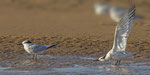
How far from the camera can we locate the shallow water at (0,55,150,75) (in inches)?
440

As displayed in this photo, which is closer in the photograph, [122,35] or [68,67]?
[122,35]

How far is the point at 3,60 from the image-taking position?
12.6 metres

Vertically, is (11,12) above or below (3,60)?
above

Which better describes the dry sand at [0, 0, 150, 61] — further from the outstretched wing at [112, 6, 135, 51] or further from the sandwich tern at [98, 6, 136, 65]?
the outstretched wing at [112, 6, 135, 51]

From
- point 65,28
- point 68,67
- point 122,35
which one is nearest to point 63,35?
point 65,28

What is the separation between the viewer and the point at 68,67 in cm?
1177

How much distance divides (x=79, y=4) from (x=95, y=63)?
9406 mm

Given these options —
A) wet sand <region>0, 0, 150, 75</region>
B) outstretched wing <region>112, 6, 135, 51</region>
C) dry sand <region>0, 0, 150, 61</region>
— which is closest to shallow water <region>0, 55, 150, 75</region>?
wet sand <region>0, 0, 150, 75</region>

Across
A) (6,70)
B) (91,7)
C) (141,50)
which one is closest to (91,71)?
(6,70)

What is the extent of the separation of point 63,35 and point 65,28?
1909 millimetres

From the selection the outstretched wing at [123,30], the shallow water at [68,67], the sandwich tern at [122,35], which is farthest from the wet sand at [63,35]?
the outstretched wing at [123,30]

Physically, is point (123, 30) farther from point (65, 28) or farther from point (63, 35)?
point (65, 28)

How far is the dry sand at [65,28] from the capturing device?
14.3 metres

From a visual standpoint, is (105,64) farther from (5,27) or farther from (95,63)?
(5,27)
